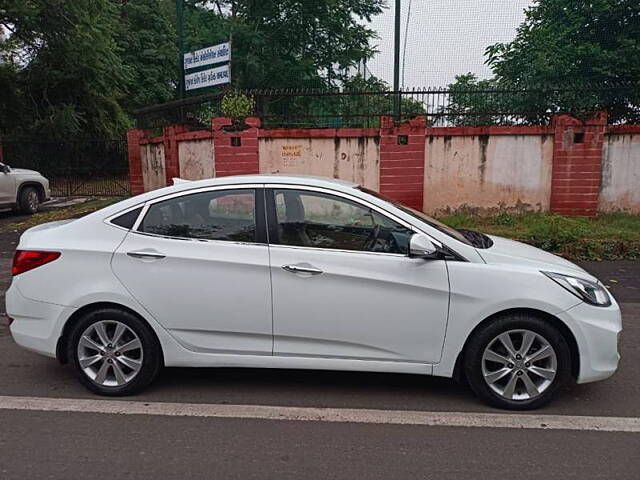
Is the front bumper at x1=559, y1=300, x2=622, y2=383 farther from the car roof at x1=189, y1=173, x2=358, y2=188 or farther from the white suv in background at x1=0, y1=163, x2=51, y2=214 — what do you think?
the white suv in background at x1=0, y1=163, x2=51, y2=214

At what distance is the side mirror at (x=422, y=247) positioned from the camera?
11.9 feet

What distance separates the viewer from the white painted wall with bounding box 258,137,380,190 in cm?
1062

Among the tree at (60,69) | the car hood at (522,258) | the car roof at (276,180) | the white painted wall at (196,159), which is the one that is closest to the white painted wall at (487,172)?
the white painted wall at (196,159)

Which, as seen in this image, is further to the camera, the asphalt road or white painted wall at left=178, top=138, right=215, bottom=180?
white painted wall at left=178, top=138, right=215, bottom=180

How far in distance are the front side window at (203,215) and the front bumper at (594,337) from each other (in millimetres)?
2273

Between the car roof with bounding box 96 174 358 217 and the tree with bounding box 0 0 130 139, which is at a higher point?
the tree with bounding box 0 0 130 139

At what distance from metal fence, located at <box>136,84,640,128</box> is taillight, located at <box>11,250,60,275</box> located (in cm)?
737

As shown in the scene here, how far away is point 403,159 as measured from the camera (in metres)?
10.5

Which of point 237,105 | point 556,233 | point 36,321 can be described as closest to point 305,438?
point 36,321

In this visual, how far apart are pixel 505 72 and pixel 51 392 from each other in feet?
45.1

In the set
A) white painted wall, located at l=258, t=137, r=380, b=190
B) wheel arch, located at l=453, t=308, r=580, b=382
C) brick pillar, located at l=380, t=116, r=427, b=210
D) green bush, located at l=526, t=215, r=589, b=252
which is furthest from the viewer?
white painted wall, located at l=258, t=137, r=380, b=190

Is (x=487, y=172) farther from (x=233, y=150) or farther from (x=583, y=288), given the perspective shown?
(x=583, y=288)

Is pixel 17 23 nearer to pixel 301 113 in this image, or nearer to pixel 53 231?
pixel 301 113

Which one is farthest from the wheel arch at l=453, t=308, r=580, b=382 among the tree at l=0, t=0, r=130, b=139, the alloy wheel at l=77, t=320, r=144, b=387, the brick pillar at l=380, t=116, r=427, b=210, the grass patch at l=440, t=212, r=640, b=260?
the tree at l=0, t=0, r=130, b=139
